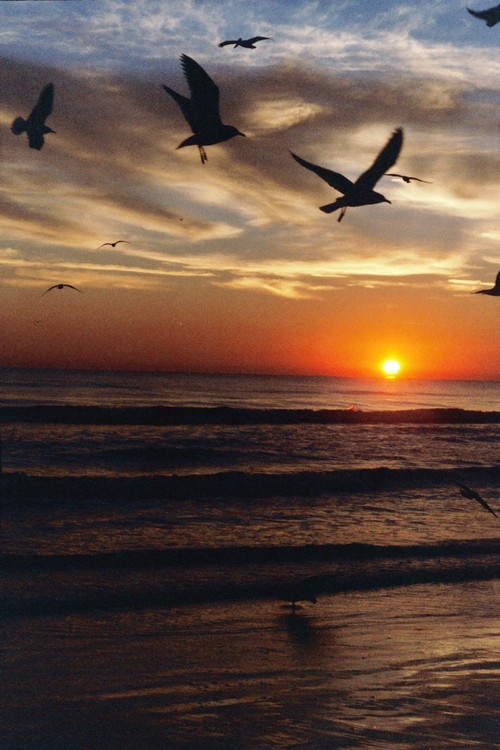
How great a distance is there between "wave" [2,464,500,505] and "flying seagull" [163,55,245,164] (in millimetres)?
8563

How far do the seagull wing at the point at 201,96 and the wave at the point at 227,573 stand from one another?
4220 millimetres

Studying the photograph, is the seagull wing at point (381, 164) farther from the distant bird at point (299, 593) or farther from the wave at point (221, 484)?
the wave at point (221, 484)

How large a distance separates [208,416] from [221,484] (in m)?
15.3

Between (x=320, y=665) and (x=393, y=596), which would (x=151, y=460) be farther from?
→ (x=320, y=665)

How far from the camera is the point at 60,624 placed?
6.43 meters

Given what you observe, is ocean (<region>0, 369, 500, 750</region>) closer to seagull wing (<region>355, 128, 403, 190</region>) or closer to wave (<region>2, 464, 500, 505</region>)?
wave (<region>2, 464, 500, 505</region>)

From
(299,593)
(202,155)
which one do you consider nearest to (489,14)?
(202,155)

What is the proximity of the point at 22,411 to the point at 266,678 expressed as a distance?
82.1 ft

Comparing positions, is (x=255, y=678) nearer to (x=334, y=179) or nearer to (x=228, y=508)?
(x=334, y=179)

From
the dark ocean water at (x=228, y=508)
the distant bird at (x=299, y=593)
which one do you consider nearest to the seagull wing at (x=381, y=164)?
the distant bird at (x=299, y=593)

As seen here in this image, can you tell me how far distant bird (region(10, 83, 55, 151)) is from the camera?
6676mm

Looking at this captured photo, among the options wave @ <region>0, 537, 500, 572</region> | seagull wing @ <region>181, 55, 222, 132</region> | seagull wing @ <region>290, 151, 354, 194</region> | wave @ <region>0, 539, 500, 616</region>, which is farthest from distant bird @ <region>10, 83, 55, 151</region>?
wave @ <region>0, 537, 500, 572</region>

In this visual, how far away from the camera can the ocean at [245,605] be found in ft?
15.2

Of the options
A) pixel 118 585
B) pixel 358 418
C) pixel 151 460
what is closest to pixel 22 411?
pixel 151 460
